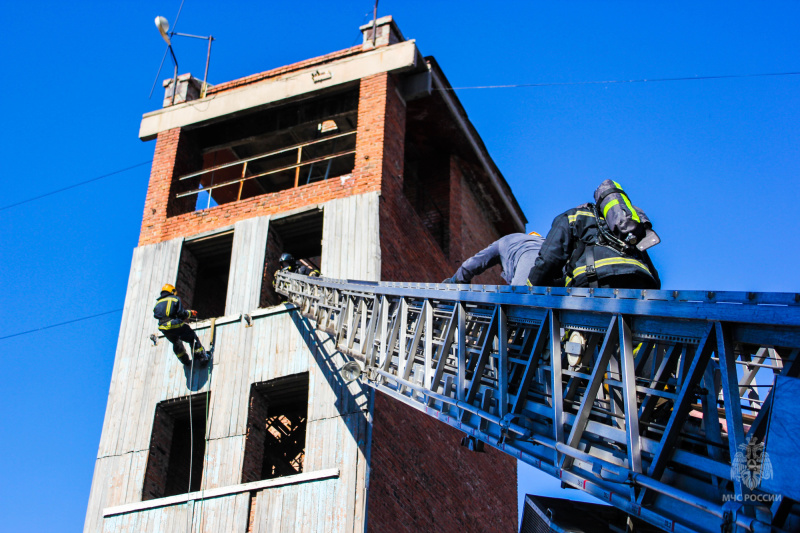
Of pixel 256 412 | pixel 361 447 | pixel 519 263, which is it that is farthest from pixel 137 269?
pixel 519 263

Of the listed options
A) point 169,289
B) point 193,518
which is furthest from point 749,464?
point 169,289

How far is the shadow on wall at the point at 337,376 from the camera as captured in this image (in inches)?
418

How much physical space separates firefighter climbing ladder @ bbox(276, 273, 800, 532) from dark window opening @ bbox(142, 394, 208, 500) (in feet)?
20.2

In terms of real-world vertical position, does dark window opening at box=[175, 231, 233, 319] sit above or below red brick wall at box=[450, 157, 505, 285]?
below

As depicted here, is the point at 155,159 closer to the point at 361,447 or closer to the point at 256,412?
the point at 256,412

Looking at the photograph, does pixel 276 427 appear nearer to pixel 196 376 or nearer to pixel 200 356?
pixel 196 376

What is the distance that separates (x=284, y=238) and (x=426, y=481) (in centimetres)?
496

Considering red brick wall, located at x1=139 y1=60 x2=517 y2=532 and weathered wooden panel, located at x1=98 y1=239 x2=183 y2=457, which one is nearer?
red brick wall, located at x1=139 y1=60 x2=517 y2=532

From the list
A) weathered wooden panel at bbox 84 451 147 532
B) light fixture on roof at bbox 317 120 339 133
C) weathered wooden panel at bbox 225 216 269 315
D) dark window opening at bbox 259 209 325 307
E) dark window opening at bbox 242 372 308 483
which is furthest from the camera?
light fixture on roof at bbox 317 120 339 133

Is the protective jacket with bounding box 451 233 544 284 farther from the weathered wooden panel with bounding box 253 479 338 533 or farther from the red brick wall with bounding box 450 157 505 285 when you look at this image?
the red brick wall with bounding box 450 157 505 285

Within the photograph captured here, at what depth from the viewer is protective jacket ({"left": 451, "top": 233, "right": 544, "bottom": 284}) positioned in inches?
304

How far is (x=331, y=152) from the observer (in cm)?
1630

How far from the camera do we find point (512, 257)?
7922 mm

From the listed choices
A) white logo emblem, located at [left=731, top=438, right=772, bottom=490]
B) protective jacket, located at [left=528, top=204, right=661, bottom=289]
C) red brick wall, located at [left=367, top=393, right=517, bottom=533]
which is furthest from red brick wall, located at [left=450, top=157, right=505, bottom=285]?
white logo emblem, located at [left=731, top=438, right=772, bottom=490]
